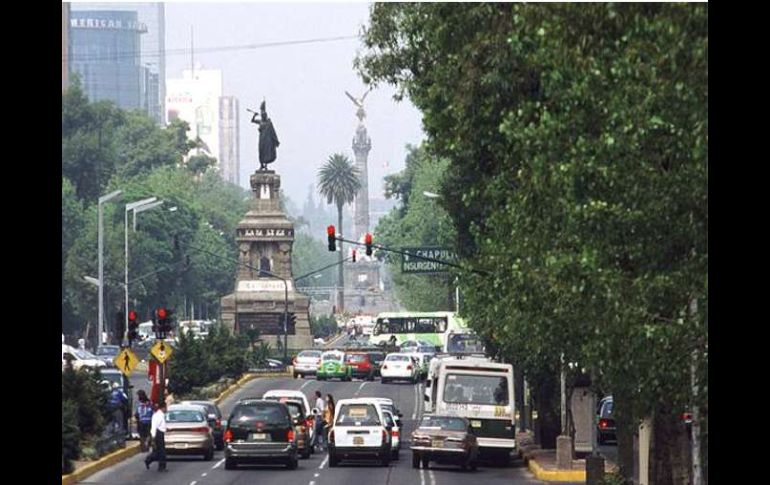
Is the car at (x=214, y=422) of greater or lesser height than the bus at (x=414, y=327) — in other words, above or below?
below

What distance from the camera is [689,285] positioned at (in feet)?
85.5

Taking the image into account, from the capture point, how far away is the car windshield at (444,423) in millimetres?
54250

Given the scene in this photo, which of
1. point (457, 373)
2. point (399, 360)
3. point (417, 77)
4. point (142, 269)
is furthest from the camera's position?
point (142, 269)

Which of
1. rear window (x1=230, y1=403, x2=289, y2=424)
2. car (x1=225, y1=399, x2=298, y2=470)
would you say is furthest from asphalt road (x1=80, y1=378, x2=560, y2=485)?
rear window (x1=230, y1=403, x2=289, y2=424)

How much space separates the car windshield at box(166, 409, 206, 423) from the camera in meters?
56.4

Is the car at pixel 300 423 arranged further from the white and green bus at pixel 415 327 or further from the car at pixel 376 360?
the white and green bus at pixel 415 327

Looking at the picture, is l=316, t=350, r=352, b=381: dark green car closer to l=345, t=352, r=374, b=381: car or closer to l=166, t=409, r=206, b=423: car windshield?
l=345, t=352, r=374, b=381: car

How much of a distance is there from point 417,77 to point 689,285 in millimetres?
20906

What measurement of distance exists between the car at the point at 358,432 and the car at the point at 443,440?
130cm

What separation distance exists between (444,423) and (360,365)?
51821mm

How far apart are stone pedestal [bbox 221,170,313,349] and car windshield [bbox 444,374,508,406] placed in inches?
2639

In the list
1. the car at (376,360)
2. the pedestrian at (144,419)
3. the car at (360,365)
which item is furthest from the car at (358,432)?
the car at (376,360)
